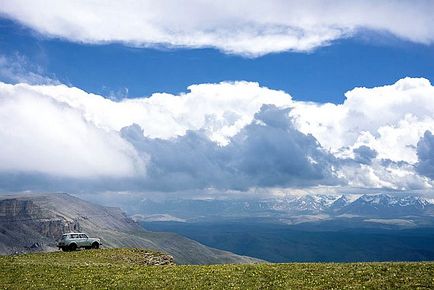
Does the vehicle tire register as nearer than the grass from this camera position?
No

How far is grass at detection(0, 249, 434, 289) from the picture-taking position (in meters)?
39.7

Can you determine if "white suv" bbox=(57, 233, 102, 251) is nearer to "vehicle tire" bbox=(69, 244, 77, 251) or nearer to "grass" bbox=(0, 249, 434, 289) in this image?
"vehicle tire" bbox=(69, 244, 77, 251)

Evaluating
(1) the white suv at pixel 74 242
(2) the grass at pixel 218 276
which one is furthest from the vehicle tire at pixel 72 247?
(2) the grass at pixel 218 276

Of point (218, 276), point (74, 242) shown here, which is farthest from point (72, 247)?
point (218, 276)

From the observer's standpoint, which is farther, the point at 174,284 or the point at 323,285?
the point at 174,284

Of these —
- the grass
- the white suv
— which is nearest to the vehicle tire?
the white suv

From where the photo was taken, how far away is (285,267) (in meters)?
50.0

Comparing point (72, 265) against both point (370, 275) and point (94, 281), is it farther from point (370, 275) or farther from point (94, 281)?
point (370, 275)

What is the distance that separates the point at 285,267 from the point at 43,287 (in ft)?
79.8

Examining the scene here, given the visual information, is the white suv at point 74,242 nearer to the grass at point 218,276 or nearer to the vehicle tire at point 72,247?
the vehicle tire at point 72,247

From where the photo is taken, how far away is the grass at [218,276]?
39.7 meters

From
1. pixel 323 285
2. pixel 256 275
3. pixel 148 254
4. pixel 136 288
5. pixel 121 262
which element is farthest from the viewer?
pixel 148 254

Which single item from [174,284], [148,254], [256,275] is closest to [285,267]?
[256,275]

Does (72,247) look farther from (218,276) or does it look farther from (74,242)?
(218,276)
